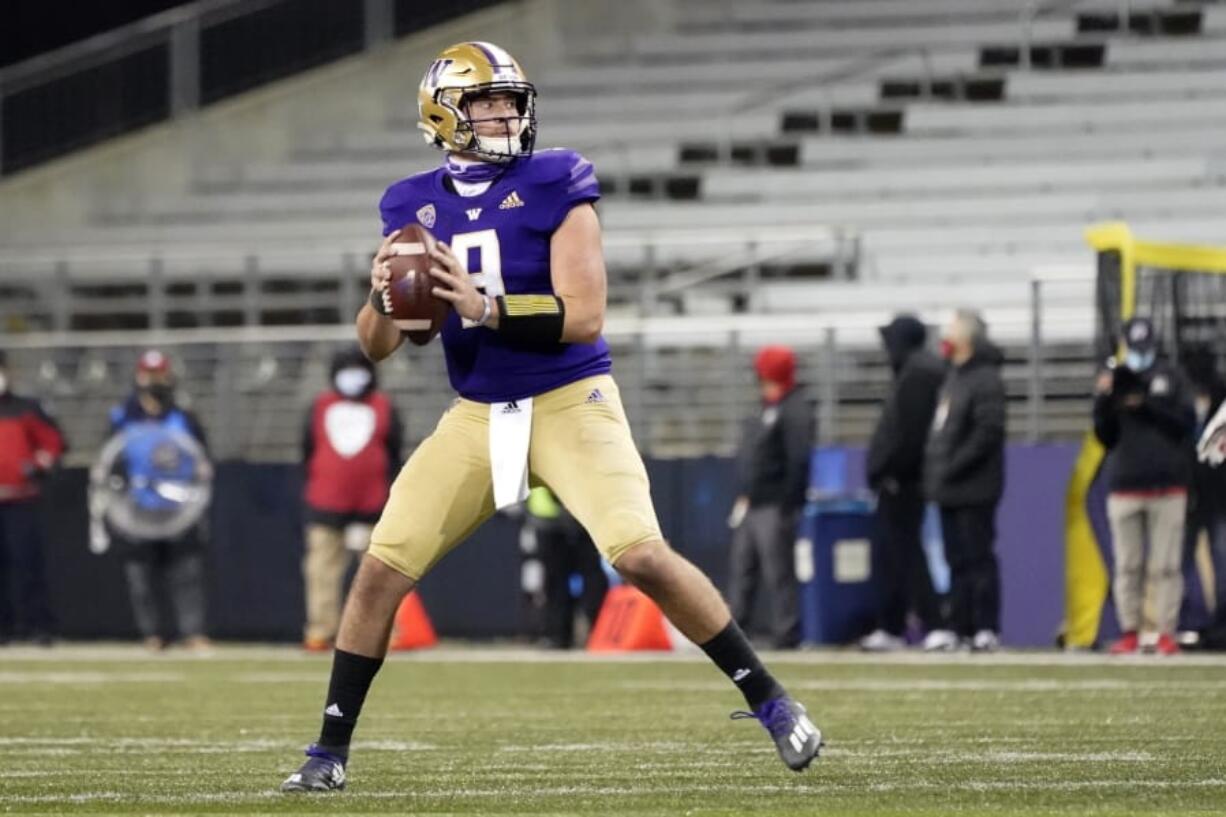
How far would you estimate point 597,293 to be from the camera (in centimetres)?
630

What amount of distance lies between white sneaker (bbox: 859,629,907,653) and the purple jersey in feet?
26.6

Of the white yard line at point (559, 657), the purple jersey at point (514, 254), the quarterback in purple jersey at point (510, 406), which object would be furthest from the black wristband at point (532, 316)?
the white yard line at point (559, 657)

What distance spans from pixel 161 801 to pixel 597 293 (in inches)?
60.1

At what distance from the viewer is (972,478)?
13.5 metres

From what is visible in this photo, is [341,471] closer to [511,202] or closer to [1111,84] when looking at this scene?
[1111,84]

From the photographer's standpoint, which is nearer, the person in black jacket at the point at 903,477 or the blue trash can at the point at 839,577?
the person in black jacket at the point at 903,477

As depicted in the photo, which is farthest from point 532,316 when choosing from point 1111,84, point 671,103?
point 671,103

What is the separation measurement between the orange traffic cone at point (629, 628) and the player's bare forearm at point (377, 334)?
8.23 m

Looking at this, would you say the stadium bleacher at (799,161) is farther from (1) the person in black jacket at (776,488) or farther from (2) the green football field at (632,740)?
(2) the green football field at (632,740)

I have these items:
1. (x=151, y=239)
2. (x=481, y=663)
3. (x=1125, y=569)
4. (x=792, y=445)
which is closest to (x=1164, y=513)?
(x=1125, y=569)

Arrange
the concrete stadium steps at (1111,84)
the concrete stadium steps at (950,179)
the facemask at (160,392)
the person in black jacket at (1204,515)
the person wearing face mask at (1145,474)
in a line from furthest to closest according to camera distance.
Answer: the concrete stadium steps at (1111,84) → the concrete stadium steps at (950,179) → the facemask at (160,392) → the person in black jacket at (1204,515) → the person wearing face mask at (1145,474)

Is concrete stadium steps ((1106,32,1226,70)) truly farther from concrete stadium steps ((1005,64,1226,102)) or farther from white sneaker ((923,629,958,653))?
white sneaker ((923,629,958,653))

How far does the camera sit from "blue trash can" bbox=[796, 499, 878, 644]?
14820 mm

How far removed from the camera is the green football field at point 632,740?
5.95m
